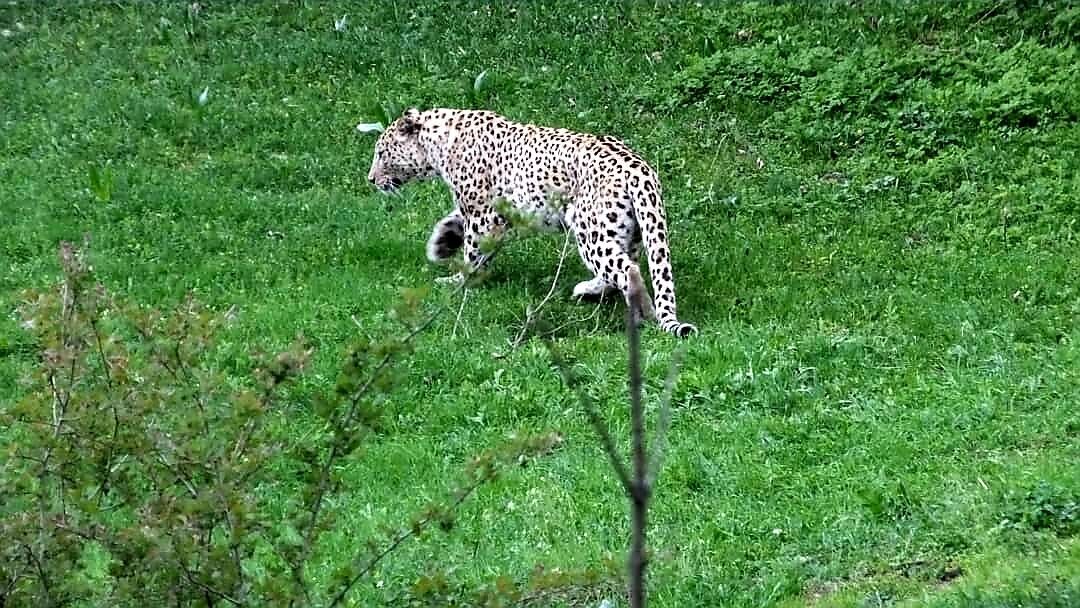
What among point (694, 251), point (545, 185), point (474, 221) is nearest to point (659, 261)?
point (545, 185)

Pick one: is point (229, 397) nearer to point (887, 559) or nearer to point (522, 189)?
point (887, 559)

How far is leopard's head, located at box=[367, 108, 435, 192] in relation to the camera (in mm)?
12469

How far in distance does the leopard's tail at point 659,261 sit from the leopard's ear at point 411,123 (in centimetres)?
274

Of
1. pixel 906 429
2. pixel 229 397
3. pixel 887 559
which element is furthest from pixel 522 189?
pixel 229 397

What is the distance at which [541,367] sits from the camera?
9586 mm

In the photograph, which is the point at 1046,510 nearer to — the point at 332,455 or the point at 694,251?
the point at 332,455

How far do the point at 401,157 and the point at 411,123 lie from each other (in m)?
0.31

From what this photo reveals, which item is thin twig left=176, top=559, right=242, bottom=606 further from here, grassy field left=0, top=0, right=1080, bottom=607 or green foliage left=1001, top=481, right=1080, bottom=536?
green foliage left=1001, top=481, right=1080, bottom=536

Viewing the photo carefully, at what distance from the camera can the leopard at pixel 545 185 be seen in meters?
10.3

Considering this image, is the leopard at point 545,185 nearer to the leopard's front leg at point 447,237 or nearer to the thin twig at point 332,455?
→ the leopard's front leg at point 447,237

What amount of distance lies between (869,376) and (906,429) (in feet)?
3.21

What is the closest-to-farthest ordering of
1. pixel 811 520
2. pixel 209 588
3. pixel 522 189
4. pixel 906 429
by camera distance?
pixel 209 588
pixel 811 520
pixel 906 429
pixel 522 189

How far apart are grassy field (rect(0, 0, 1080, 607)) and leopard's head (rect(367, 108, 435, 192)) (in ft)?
1.21

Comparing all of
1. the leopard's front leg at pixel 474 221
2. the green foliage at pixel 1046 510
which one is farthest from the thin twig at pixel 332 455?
the leopard's front leg at pixel 474 221
